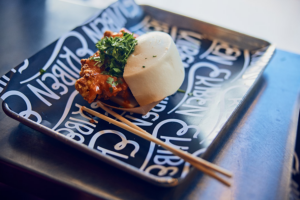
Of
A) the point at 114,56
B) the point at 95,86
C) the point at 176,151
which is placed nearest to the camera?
the point at 176,151

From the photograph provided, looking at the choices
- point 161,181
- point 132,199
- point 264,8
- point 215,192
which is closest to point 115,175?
point 132,199

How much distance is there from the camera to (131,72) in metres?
1.81

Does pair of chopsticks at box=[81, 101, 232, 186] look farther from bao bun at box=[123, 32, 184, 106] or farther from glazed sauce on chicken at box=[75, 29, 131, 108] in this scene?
bao bun at box=[123, 32, 184, 106]

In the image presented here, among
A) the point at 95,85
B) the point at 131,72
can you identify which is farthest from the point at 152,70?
the point at 95,85

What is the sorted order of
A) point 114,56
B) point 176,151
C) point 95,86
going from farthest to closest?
point 114,56 → point 95,86 → point 176,151

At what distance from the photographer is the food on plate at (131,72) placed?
5.83 ft

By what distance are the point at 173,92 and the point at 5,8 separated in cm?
254

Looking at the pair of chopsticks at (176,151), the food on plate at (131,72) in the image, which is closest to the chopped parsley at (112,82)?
the food on plate at (131,72)

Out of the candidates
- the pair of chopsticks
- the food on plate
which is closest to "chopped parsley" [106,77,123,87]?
the food on plate

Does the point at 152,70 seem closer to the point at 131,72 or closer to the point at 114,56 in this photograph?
the point at 131,72

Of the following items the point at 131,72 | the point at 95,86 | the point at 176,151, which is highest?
the point at 131,72

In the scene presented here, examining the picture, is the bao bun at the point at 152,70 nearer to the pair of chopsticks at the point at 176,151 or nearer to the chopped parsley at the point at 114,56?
the chopped parsley at the point at 114,56

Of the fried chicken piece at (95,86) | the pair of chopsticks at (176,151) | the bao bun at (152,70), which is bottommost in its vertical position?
the pair of chopsticks at (176,151)

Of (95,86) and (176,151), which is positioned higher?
(95,86)
